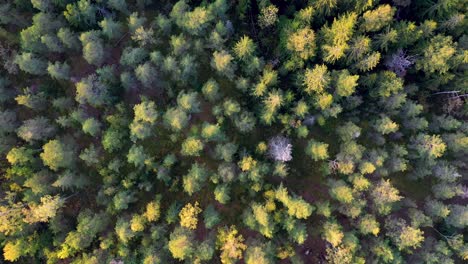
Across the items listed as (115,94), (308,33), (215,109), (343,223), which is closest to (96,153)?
(115,94)

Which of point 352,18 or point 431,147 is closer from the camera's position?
point 352,18

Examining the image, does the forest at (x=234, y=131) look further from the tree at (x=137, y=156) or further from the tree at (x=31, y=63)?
the tree at (x=31, y=63)

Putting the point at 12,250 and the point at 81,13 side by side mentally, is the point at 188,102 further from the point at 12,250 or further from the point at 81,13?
the point at 12,250

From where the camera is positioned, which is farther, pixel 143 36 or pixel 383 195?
pixel 143 36

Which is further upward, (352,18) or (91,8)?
(91,8)

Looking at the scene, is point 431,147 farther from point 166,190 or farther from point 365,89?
point 166,190

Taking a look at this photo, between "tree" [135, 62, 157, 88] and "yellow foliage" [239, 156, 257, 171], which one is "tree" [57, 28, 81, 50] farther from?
"yellow foliage" [239, 156, 257, 171]

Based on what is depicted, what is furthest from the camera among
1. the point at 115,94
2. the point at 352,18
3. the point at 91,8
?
the point at 115,94

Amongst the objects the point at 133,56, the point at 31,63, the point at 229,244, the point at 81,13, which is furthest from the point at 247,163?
the point at 31,63
